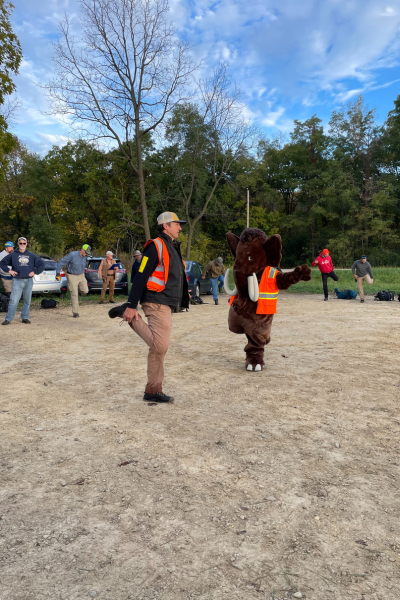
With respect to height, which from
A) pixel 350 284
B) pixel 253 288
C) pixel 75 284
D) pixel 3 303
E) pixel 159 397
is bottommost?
pixel 159 397

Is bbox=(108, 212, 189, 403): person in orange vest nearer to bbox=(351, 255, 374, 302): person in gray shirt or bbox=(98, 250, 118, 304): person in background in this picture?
bbox=(98, 250, 118, 304): person in background

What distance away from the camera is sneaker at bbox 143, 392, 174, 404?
5.25m

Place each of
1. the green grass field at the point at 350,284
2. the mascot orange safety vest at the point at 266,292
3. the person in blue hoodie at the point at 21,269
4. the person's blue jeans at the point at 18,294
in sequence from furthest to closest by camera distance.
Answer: the green grass field at the point at 350,284 < the person's blue jeans at the point at 18,294 < the person in blue hoodie at the point at 21,269 < the mascot orange safety vest at the point at 266,292

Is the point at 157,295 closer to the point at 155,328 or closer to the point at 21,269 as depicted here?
the point at 155,328

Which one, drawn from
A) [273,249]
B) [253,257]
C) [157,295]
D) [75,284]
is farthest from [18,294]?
[157,295]

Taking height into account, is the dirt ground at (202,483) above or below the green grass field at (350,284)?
below

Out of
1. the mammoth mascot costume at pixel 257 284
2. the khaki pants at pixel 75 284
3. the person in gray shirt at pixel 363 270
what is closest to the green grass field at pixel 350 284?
the person in gray shirt at pixel 363 270

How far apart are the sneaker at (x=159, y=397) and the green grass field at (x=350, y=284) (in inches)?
664

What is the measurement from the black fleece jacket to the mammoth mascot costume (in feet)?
5.18

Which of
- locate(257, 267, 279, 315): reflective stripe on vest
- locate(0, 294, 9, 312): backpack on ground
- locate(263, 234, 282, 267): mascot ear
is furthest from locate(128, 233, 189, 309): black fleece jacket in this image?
locate(0, 294, 9, 312): backpack on ground

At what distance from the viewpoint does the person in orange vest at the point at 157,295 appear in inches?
195

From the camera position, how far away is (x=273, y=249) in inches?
260

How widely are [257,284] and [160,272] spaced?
201 centimetres

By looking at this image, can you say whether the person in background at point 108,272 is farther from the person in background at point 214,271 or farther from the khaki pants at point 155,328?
the khaki pants at point 155,328
